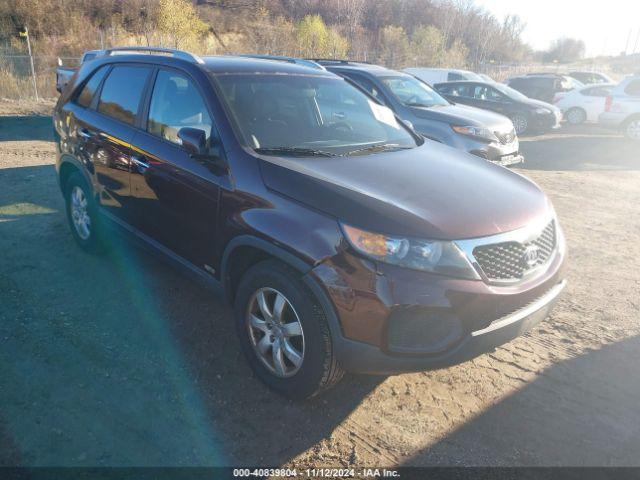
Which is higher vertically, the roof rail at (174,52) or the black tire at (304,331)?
the roof rail at (174,52)

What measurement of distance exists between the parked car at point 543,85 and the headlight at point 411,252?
1782 centimetres

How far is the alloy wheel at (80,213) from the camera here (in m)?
4.75

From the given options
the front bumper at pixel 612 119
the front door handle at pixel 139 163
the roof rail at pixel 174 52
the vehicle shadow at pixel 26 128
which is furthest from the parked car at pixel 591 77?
the front door handle at pixel 139 163

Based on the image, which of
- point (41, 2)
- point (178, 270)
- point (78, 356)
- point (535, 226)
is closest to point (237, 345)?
point (178, 270)

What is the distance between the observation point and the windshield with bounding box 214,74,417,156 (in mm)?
3270

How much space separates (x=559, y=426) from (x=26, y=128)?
13.2 metres

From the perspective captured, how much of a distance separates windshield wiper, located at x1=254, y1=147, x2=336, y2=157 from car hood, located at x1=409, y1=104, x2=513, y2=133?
5313mm

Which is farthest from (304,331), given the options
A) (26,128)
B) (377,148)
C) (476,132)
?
(26,128)

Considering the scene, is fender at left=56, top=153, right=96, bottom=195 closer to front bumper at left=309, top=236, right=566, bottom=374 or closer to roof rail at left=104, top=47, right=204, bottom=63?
roof rail at left=104, top=47, right=204, bottom=63

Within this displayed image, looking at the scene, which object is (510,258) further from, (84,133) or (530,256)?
(84,133)

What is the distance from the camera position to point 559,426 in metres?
2.83

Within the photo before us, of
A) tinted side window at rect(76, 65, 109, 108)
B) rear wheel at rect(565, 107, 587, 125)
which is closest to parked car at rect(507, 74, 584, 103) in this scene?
rear wheel at rect(565, 107, 587, 125)

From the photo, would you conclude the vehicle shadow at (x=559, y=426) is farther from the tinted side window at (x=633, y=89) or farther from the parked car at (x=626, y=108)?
the tinted side window at (x=633, y=89)

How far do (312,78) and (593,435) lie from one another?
313 centimetres
